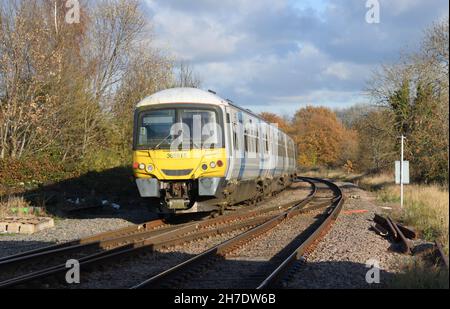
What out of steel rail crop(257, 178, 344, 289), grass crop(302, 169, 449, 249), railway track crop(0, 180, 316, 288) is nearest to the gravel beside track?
steel rail crop(257, 178, 344, 289)

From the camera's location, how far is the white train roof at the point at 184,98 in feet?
43.5

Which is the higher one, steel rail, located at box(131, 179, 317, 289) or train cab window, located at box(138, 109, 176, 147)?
train cab window, located at box(138, 109, 176, 147)

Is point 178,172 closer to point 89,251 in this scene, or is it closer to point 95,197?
point 89,251

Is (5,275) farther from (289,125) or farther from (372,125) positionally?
(289,125)

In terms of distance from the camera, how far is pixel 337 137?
69.6m

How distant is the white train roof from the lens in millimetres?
13258

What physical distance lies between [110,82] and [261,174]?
47.6ft

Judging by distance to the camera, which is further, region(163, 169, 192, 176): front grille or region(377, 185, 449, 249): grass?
region(163, 169, 192, 176): front grille

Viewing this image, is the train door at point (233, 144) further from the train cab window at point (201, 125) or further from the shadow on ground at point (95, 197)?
the shadow on ground at point (95, 197)

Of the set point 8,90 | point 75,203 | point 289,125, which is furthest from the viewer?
point 289,125

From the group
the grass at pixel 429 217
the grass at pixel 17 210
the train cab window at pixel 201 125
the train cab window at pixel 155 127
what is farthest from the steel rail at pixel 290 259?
the grass at pixel 17 210

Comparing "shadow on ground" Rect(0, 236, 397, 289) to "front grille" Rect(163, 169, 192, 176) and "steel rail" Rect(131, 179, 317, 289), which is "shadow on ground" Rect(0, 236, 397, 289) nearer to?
"steel rail" Rect(131, 179, 317, 289)

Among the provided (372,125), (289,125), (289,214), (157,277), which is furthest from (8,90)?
(289,125)

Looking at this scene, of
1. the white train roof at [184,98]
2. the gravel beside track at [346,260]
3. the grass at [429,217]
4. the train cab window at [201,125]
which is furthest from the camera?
the white train roof at [184,98]
